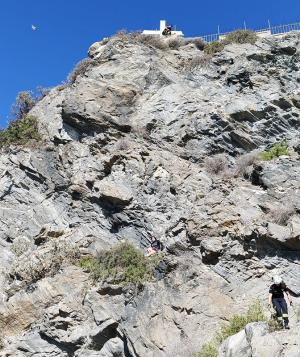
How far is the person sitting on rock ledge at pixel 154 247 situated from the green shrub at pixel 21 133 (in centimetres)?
818

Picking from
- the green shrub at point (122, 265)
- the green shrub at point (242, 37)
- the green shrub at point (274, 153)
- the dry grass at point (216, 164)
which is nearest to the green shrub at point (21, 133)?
the green shrub at point (122, 265)

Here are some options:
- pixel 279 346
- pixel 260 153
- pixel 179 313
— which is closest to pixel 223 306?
pixel 179 313

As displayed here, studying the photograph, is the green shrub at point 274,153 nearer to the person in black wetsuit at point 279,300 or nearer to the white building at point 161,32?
the person in black wetsuit at point 279,300

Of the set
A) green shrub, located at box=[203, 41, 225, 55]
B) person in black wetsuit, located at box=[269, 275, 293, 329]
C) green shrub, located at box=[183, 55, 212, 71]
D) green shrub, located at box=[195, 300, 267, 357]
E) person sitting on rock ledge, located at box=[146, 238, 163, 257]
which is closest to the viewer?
person in black wetsuit, located at box=[269, 275, 293, 329]

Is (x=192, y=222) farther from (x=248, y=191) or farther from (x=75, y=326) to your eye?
(x=75, y=326)

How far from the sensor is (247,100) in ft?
67.3

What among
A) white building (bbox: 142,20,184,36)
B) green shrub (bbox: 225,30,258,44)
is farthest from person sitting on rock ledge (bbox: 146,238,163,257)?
white building (bbox: 142,20,184,36)

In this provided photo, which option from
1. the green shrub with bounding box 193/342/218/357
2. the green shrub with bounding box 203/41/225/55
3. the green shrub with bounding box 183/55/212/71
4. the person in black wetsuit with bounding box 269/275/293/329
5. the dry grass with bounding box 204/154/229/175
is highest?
the green shrub with bounding box 203/41/225/55

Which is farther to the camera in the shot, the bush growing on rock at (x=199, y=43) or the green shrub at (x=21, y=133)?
the bush growing on rock at (x=199, y=43)

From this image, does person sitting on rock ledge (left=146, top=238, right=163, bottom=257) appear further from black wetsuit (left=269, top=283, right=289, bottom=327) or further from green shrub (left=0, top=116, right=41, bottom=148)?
green shrub (left=0, top=116, right=41, bottom=148)

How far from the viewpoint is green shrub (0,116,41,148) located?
21750 millimetres

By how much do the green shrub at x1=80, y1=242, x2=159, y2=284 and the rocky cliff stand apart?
316 mm

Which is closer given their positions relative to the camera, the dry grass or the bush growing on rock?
the dry grass

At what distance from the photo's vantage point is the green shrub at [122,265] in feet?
49.5
